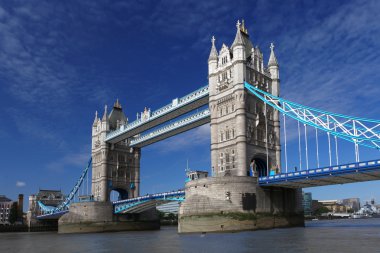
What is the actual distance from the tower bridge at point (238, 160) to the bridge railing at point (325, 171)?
0.10 m

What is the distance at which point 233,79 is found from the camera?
58.3m

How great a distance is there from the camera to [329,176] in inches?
1828

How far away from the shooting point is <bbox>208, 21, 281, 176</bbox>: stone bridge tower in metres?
56.2

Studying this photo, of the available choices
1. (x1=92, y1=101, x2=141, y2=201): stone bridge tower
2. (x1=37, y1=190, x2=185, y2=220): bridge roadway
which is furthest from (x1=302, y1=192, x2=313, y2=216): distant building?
(x1=37, y1=190, x2=185, y2=220): bridge roadway

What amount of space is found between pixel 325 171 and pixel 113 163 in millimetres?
51920

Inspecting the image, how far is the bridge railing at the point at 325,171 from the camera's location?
43.0 m

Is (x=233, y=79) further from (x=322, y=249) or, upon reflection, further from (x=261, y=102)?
(x=322, y=249)

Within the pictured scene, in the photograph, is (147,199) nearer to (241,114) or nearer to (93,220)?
(93,220)

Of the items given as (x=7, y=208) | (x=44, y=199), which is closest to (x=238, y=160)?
(x=44, y=199)

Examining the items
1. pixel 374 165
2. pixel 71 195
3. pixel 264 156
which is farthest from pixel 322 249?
pixel 71 195

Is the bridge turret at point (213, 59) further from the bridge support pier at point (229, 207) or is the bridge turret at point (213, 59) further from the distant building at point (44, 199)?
the distant building at point (44, 199)

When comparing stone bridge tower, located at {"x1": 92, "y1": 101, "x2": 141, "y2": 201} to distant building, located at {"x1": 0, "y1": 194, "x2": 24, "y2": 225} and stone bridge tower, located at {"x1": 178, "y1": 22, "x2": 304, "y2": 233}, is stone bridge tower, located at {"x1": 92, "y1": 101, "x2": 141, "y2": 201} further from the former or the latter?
distant building, located at {"x1": 0, "y1": 194, "x2": 24, "y2": 225}

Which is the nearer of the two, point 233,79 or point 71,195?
point 233,79

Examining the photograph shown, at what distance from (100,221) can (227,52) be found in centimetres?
A: 3871
